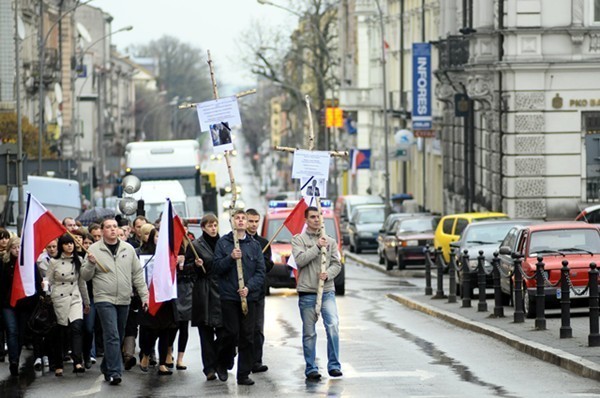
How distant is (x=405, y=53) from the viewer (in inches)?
3051

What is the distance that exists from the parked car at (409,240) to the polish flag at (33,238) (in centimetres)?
2734

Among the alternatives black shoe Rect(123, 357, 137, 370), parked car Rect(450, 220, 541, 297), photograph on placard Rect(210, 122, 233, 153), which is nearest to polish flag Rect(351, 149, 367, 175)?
parked car Rect(450, 220, 541, 297)

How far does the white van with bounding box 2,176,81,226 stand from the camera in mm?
44281

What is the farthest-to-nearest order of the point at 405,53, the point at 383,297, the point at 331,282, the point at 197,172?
the point at 405,53 → the point at 197,172 → the point at 383,297 → the point at 331,282

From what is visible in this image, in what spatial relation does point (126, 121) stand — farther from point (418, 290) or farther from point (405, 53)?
point (418, 290)

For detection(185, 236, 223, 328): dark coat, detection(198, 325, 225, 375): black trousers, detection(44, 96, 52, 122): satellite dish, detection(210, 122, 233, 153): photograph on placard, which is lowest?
detection(198, 325, 225, 375): black trousers

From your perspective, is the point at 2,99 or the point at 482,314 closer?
the point at 482,314

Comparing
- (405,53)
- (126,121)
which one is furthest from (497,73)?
(126,121)

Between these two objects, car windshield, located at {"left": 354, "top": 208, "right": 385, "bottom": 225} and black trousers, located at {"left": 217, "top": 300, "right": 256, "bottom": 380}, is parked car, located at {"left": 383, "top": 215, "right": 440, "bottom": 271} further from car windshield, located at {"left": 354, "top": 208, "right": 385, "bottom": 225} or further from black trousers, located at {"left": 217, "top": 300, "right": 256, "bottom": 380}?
black trousers, located at {"left": 217, "top": 300, "right": 256, "bottom": 380}

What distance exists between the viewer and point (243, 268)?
17.5 m

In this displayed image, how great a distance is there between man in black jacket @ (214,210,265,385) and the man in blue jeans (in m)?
0.42

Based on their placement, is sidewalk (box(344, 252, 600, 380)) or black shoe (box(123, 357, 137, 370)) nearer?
sidewalk (box(344, 252, 600, 380))

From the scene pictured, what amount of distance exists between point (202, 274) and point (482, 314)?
9283 mm

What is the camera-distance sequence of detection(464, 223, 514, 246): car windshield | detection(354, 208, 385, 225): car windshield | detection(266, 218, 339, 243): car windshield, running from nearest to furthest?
detection(464, 223, 514, 246): car windshield → detection(266, 218, 339, 243): car windshield → detection(354, 208, 385, 225): car windshield
